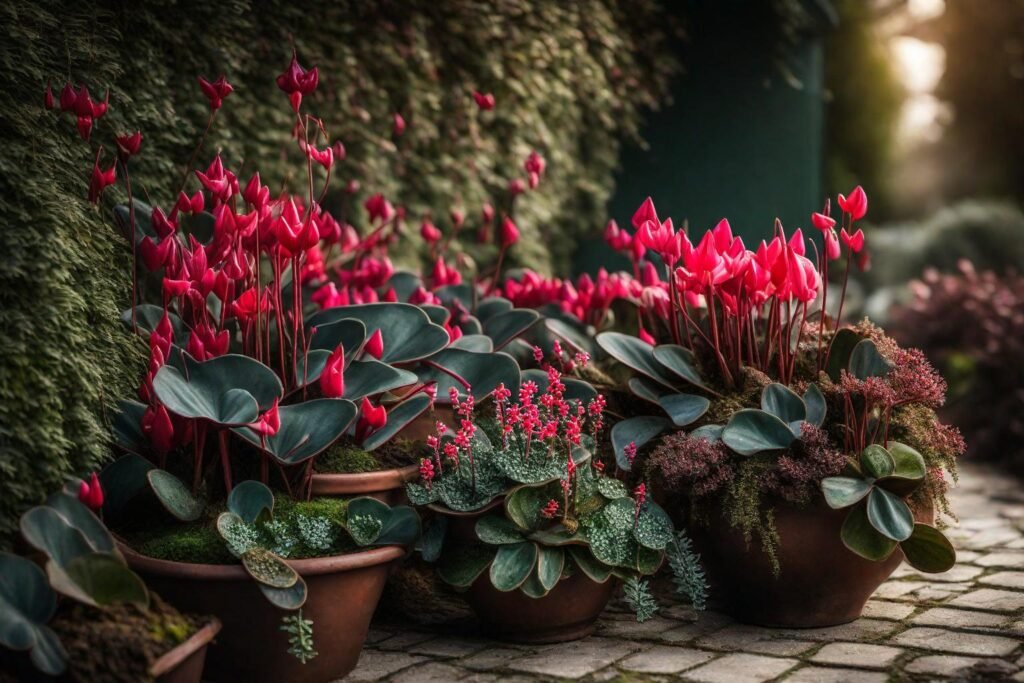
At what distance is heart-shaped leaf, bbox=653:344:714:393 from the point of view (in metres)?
3.63

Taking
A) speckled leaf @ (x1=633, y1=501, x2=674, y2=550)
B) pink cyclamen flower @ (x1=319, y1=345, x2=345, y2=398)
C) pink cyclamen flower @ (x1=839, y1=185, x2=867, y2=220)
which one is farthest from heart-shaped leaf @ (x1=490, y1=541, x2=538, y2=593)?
pink cyclamen flower @ (x1=839, y1=185, x2=867, y2=220)

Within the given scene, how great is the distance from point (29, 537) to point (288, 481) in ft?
2.73

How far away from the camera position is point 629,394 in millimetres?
3865

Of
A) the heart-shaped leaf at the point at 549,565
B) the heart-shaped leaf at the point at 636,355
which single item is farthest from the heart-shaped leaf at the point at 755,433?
the heart-shaped leaf at the point at 549,565

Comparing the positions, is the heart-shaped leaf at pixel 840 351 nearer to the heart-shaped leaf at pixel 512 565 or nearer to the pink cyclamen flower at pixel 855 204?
the pink cyclamen flower at pixel 855 204

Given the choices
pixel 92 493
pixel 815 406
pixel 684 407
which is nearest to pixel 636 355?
pixel 684 407

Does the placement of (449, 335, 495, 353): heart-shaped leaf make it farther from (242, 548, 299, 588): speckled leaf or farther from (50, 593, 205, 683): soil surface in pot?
(50, 593, 205, 683): soil surface in pot

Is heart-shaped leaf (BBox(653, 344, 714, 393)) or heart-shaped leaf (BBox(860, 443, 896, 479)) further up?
heart-shaped leaf (BBox(653, 344, 714, 393))

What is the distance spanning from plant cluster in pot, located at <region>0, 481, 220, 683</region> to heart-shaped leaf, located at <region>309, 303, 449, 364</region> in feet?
3.85

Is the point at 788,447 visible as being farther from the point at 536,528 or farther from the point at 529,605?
the point at 529,605

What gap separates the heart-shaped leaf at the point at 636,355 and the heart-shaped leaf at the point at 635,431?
0.14 m

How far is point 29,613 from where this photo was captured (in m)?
2.51

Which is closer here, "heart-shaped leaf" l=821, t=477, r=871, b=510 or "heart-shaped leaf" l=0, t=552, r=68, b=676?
"heart-shaped leaf" l=0, t=552, r=68, b=676

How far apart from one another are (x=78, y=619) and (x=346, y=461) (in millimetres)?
969
